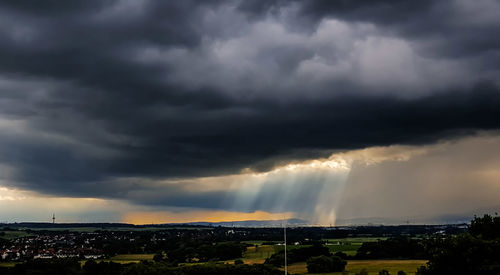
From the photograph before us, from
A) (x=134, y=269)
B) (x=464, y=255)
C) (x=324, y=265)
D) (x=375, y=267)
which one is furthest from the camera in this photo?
(x=324, y=265)

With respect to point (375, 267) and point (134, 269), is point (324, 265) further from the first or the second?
point (134, 269)

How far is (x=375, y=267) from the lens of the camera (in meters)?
134

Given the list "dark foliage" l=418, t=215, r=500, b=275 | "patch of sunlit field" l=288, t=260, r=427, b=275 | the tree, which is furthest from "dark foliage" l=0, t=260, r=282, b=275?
"dark foliage" l=418, t=215, r=500, b=275

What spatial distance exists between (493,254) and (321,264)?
9834 centimetres

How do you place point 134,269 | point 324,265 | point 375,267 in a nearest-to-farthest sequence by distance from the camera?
point 134,269, point 375,267, point 324,265

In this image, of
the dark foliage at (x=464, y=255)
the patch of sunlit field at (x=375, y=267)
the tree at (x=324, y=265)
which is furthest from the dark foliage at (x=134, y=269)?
the dark foliage at (x=464, y=255)

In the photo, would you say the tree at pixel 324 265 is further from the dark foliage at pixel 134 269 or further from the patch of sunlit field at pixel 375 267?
the dark foliage at pixel 134 269

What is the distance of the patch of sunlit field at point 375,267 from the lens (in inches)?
4903

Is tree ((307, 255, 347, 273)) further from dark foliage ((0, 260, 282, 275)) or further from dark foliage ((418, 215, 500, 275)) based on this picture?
dark foliage ((418, 215, 500, 275))

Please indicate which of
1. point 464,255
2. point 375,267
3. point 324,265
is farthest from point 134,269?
point 464,255

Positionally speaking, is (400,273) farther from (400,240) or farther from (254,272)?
(400,240)

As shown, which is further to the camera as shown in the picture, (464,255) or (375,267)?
(375,267)

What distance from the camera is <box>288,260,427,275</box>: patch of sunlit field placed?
124537 mm

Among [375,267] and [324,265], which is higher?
[375,267]
